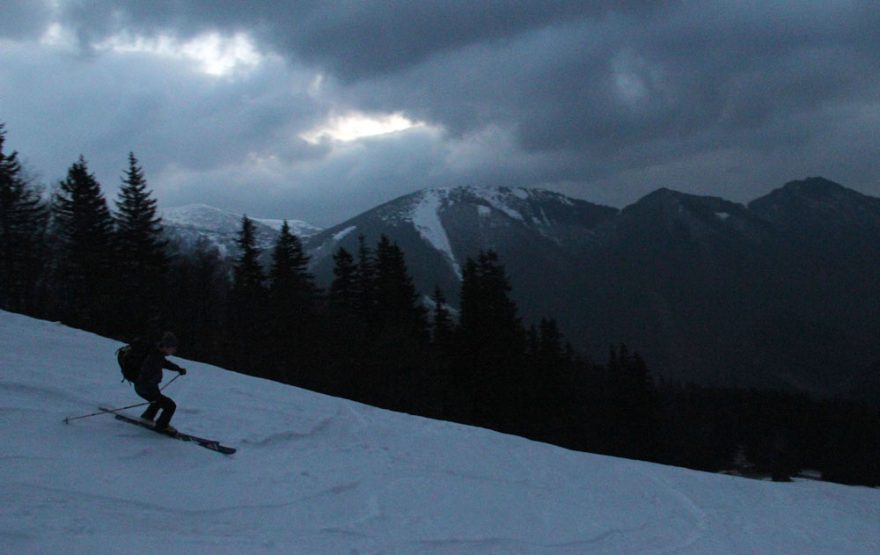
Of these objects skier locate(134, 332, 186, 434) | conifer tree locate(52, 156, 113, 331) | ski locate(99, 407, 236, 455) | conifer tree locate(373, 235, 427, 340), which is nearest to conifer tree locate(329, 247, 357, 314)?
conifer tree locate(373, 235, 427, 340)

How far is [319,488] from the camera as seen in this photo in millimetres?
10344

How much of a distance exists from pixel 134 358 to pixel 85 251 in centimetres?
3257

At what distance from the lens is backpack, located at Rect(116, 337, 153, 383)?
10.6m

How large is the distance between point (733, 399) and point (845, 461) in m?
20.7

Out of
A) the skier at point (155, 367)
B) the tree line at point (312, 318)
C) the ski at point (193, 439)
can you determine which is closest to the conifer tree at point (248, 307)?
the tree line at point (312, 318)

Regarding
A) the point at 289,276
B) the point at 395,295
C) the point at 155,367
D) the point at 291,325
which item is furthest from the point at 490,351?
the point at 155,367

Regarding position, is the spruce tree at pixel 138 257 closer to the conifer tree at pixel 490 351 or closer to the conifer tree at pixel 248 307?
the conifer tree at pixel 248 307

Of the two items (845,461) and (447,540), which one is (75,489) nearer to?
(447,540)

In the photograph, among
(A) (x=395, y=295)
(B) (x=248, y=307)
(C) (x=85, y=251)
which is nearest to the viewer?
(C) (x=85, y=251)

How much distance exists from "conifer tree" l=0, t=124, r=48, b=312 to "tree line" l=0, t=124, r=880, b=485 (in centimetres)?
8

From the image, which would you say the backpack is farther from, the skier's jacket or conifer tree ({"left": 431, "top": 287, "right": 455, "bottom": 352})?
conifer tree ({"left": 431, "top": 287, "right": 455, "bottom": 352})

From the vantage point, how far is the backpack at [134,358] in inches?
416

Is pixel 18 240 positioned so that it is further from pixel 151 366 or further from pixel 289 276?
pixel 151 366

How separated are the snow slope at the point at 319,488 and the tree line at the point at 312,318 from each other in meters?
21.5
